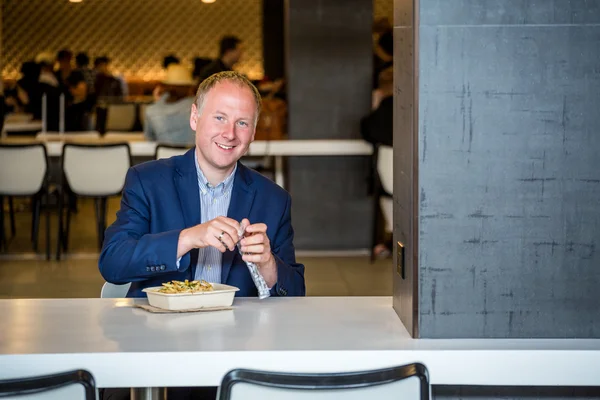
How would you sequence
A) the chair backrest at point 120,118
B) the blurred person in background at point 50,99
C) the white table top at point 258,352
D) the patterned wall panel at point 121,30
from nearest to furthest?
1. the white table top at point 258,352
2. the blurred person in background at point 50,99
3. the chair backrest at point 120,118
4. the patterned wall panel at point 121,30

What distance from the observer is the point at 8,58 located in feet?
46.6

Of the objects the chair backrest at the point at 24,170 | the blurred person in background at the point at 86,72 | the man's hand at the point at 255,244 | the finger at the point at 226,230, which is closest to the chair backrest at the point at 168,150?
the chair backrest at the point at 24,170

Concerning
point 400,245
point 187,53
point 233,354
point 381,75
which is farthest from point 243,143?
point 187,53

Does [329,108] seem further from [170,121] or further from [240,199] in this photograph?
[240,199]

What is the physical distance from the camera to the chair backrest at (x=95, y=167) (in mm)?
7043

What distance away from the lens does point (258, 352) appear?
2.02 metres

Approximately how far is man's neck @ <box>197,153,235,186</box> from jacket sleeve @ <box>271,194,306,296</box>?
22 centimetres

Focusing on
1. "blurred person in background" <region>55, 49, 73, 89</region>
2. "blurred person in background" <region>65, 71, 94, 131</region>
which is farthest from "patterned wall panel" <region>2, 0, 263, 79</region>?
"blurred person in background" <region>65, 71, 94, 131</region>

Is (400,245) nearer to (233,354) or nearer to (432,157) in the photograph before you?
(432,157)

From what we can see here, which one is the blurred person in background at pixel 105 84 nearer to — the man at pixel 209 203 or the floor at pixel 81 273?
the floor at pixel 81 273

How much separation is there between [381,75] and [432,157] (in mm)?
5719

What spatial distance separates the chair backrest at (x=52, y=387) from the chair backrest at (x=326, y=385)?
25 centimetres

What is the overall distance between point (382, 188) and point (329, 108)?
2.72 feet

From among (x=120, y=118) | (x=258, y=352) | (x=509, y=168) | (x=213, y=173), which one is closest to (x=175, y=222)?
(x=213, y=173)
